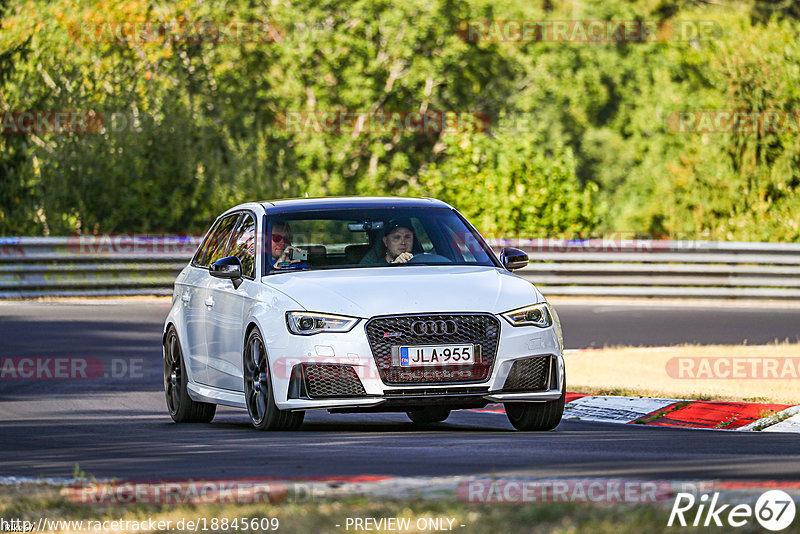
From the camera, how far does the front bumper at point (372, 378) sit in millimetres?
9820

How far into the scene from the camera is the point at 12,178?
98.7ft

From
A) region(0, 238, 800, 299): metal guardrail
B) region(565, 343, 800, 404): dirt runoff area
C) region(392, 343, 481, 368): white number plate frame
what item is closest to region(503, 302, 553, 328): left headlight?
region(392, 343, 481, 368): white number plate frame

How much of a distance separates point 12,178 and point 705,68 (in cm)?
3148

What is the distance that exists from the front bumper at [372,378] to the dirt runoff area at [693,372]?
315 centimetres

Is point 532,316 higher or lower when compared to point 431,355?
higher

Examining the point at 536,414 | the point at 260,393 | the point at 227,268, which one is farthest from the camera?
the point at 227,268

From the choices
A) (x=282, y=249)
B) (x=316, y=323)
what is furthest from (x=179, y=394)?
(x=316, y=323)

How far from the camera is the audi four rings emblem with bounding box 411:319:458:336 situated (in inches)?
387

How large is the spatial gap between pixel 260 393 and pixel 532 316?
72.4 inches

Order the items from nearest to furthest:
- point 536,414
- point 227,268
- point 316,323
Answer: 1. point 316,323
2. point 536,414
3. point 227,268

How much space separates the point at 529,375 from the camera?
33.3 ft

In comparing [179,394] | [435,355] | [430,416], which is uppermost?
[435,355]

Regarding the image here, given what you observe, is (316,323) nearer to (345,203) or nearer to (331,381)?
(331,381)

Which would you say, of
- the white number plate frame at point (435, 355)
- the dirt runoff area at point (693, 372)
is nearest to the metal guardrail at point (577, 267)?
the dirt runoff area at point (693, 372)
